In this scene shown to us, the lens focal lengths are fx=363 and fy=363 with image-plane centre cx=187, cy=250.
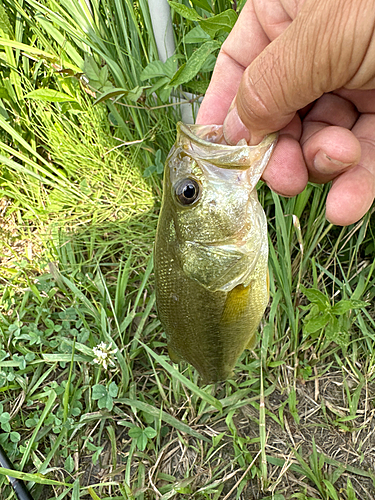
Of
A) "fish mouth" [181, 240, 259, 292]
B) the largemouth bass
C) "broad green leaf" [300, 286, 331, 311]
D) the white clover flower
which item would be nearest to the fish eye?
the largemouth bass

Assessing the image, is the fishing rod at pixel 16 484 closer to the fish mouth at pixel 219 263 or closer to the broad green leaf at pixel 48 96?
the fish mouth at pixel 219 263

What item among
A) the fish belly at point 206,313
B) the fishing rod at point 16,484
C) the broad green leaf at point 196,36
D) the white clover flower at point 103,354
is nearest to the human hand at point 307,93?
the broad green leaf at point 196,36

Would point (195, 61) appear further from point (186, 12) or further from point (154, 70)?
point (154, 70)

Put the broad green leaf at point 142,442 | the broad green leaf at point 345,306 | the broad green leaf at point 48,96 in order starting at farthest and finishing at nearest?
the broad green leaf at point 48,96
the broad green leaf at point 142,442
the broad green leaf at point 345,306

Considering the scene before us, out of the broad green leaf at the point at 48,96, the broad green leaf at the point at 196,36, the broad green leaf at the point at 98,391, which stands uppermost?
the broad green leaf at the point at 196,36

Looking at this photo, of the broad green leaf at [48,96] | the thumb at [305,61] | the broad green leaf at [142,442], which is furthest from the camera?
the broad green leaf at [48,96]

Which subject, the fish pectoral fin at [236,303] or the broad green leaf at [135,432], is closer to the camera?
the fish pectoral fin at [236,303]

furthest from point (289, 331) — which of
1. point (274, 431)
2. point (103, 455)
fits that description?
point (103, 455)
